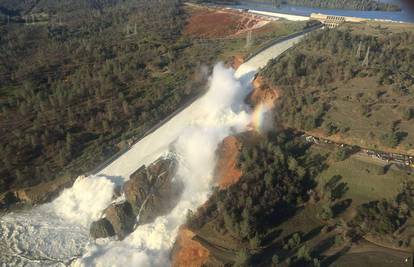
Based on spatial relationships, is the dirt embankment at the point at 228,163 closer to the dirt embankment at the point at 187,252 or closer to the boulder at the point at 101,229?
the dirt embankment at the point at 187,252

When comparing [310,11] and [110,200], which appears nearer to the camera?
[110,200]

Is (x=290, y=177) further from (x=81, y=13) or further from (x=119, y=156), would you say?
(x=81, y=13)

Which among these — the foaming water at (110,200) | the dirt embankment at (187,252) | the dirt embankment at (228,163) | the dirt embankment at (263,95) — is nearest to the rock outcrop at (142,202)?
the foaming water at (110,200)

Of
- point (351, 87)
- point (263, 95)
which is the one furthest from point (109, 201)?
point (351, 87)

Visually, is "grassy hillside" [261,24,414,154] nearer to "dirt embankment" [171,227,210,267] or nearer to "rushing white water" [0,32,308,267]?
"rushing white water" [0,32,308,267]

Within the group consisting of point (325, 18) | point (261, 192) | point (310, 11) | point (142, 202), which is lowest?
point (142, 202)

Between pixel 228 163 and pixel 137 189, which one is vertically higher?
pixel 228 163

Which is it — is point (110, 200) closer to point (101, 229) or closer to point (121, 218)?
point (121, 218)

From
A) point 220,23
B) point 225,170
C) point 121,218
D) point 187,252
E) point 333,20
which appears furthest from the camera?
point 220,23

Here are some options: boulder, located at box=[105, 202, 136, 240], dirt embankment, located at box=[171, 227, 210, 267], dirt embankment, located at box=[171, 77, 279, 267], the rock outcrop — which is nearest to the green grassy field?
dirt embankment, located at box=[171, 77, 279, 267]
